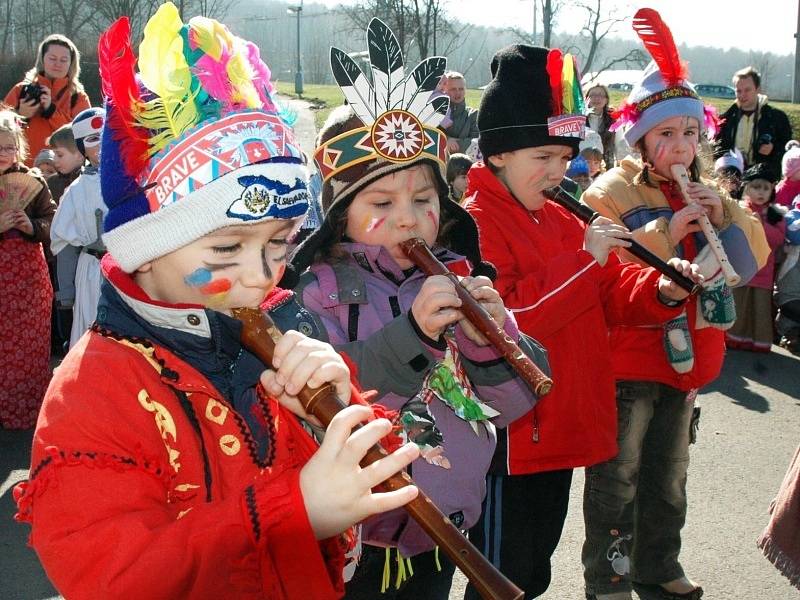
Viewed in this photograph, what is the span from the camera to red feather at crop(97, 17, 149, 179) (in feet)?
5.24

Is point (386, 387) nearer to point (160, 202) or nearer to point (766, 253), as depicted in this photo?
point (160, 202)

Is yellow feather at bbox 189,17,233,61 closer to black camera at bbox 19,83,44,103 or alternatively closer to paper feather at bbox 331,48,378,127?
paper feather at bbox 331,48,378,127

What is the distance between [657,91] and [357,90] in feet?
5.22

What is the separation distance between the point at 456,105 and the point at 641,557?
23.5ft

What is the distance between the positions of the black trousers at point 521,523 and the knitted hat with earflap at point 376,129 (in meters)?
1.08

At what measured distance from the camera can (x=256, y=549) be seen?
1.28 meters

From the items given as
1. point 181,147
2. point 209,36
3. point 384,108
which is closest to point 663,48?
point 384,108

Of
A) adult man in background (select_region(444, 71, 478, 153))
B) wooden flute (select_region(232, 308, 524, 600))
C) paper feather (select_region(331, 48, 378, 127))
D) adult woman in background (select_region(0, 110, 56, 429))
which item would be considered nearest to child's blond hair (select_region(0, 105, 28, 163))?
adult woman in background (select_region(0, 110, 56, 429))

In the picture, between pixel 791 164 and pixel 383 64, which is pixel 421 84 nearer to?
pixel 383 64

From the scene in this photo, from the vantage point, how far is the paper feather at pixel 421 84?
2309mm

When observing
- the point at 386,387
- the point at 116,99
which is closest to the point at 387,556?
the point at 386,387

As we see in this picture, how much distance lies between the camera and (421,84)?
2330 millimetres

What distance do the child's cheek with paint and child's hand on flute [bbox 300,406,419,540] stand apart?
16.9 inches

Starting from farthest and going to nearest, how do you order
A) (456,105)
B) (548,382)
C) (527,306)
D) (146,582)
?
1. (456,105)
2. (527,306)
3. (548,382)
4. (146,582)
